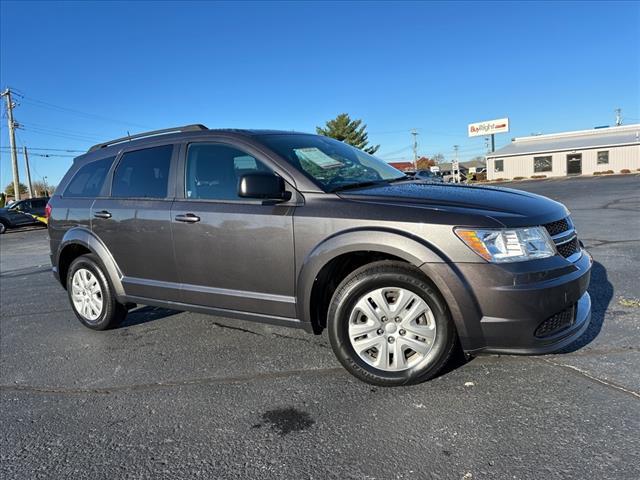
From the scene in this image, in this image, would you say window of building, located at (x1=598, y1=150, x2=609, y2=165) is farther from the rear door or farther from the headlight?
the rear door

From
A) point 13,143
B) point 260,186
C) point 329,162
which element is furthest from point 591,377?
point 13,143

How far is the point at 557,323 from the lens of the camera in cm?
290

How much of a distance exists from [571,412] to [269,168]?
2.51m

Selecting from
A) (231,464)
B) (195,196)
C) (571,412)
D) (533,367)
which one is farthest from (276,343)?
A: (571,412)

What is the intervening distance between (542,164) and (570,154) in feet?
8.40

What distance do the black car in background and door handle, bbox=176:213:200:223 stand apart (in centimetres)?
2320

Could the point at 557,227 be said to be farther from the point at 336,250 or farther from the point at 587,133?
the point at 587,133

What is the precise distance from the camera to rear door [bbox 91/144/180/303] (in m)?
4.04

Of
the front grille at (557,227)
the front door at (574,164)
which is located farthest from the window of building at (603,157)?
the front grille at (557,227)

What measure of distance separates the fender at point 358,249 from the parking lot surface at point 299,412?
62 cm

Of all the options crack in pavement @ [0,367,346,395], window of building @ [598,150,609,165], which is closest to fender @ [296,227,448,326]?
crack in pavement @ [0,367,346,395]

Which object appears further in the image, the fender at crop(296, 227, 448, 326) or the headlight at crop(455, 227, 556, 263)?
the fender at crop(296, 227, 448, 326)

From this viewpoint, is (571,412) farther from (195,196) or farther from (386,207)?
(195,196)

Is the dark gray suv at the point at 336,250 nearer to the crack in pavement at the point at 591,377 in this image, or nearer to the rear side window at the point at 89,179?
the rear side window at the point at 89,179
